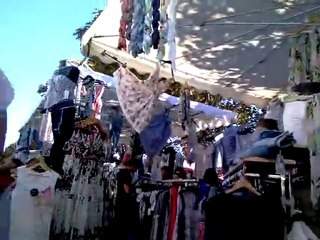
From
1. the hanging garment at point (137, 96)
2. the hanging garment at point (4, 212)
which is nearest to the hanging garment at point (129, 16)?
the hanging garment at point (137, 96)

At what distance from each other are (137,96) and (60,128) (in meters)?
0.83

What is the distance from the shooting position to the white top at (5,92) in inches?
76.9

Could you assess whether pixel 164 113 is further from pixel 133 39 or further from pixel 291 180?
pixel 291 180

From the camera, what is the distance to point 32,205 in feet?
14.1

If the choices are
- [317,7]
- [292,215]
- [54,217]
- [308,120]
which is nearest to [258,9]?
[317,7]

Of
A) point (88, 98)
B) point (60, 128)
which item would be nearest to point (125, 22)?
point (60, 128)

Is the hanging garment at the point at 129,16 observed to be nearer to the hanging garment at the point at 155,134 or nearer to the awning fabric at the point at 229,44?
the awning fabric at the point at 229,44

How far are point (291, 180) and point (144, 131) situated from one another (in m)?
2.14

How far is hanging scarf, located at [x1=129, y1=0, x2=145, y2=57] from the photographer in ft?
12.3

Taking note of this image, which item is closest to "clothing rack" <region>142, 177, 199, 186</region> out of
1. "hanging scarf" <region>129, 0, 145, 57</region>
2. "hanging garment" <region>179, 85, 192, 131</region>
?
"hanging garment" <region>179, 85, 192, 131</region>

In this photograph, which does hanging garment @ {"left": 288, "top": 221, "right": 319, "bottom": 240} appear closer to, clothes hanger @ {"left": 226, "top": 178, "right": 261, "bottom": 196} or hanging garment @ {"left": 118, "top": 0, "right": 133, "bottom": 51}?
clothes hanger @ {"left": 226, "top": 178, "right": 261, "bottom": 196}

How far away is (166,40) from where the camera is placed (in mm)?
3688

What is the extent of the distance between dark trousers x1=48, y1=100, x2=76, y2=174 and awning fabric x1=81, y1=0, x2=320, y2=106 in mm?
Result: 708

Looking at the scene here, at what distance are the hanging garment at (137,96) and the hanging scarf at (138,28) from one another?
96 cm
